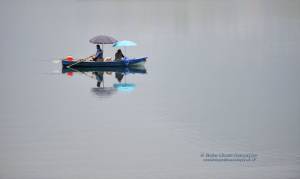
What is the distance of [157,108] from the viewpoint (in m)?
13.2

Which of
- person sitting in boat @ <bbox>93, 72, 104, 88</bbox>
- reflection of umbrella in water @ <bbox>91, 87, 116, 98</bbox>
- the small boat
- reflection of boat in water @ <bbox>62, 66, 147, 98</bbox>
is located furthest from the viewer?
the small boat

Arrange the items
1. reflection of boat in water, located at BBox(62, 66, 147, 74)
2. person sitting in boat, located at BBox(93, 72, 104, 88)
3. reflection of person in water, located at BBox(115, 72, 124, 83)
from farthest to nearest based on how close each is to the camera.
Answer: reflection of boat in water, located at BBox(62, 66, 147, 74), reflection of person in water, located at BBox(115, 72, 124, 83), person sitting in boat, located at BBox(93, 72, 104, 88)

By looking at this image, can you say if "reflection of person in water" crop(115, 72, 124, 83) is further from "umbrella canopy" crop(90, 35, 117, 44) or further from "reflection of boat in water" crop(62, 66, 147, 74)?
"umbrella canopy" crop(90, 35, 117, 44)

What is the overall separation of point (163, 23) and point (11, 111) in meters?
17.3

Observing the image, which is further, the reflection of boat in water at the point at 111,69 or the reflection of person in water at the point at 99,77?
the reflection of boat in water at the point at 111,69

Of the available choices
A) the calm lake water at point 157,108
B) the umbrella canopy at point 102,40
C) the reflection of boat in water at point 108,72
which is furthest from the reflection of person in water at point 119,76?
the umbrella canopy at point 102,40

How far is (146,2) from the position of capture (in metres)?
40.2

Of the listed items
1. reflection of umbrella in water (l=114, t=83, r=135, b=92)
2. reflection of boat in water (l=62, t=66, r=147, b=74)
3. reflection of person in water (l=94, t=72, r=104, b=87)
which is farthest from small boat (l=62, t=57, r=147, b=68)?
reflection of umbrella in water (l=114, t=83, r=135, b=92)

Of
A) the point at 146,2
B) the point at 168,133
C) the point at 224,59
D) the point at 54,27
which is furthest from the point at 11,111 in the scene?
the point at 146,2

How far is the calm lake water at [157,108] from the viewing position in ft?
31.3

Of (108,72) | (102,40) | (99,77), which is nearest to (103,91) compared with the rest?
(99,77)

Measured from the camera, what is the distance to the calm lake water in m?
9.54

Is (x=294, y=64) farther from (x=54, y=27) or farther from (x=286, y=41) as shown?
(x=54, y=27)

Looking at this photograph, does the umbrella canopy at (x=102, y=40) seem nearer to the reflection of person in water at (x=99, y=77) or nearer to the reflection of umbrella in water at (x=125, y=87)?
the reflection of person in water at (x=99, y=77)
